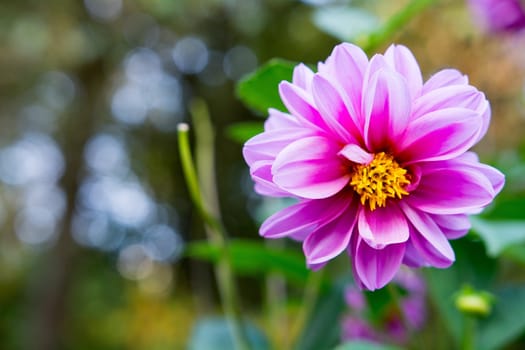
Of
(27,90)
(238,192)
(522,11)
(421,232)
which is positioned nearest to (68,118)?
(27,90)

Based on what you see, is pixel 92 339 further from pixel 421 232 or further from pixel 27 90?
pixel 421 232

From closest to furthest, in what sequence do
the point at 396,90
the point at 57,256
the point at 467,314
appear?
the point at 396,90 < the point at 467,314 < the point at 57,256

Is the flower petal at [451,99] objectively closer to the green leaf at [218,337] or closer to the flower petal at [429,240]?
the flower petal at [429,240]

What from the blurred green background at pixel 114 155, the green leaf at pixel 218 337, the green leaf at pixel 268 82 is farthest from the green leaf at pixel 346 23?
the blurred green background at pixel 114 155

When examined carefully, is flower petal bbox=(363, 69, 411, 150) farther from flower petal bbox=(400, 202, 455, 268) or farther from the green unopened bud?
the green unopened bud

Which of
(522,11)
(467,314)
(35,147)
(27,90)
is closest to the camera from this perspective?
(467,314)

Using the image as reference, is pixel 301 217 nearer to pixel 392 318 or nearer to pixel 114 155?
pixel 392 318

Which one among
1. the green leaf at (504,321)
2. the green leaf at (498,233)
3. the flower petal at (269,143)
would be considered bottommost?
the green leaf at (504,321)
